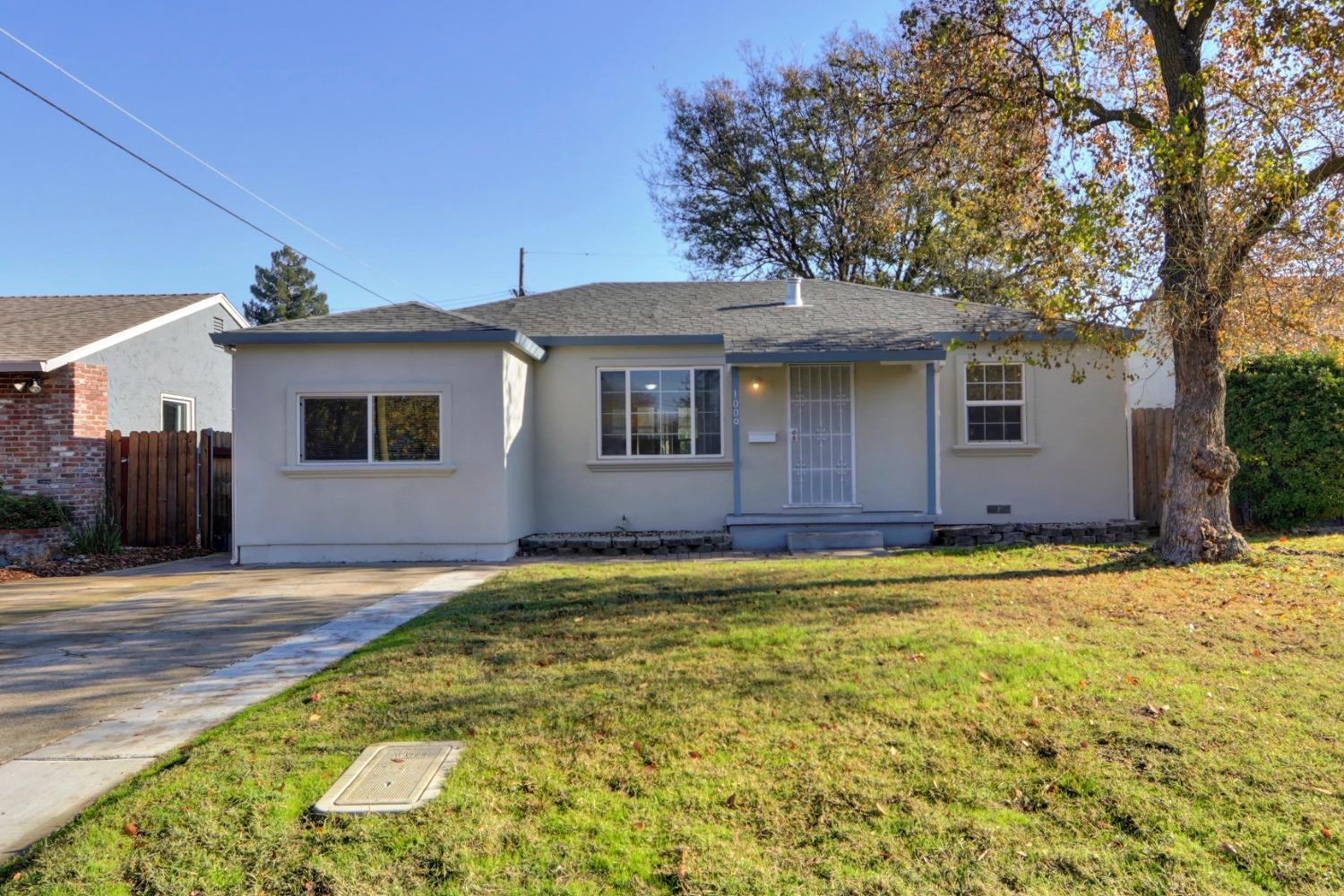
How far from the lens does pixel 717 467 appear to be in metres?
12.2

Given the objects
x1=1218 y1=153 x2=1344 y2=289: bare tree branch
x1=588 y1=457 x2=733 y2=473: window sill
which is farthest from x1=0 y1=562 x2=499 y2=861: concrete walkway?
x1=1218 y1=153 x2=1344 y2=289: bare tree branch

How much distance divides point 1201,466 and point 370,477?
964 cm

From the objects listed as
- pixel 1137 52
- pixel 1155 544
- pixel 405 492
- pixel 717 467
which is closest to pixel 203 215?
pixel 405 492

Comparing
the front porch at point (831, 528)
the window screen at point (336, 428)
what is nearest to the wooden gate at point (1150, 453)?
the front porch at point (831, 528)

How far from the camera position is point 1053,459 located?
12352 mm

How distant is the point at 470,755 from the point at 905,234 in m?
23.2

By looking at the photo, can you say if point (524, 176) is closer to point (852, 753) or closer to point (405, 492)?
point (405, 492)

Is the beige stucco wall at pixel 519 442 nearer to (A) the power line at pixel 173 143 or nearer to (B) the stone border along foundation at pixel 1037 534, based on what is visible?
(A) the power line at pixel 173 143

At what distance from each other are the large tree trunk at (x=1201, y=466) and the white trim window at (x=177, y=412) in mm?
16910

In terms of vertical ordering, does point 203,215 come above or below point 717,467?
above

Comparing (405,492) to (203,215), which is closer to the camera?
(405,492)

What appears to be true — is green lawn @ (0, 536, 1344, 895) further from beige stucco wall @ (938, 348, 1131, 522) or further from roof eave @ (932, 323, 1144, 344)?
beige stucco wall @ (938, 348, 1131, 522)

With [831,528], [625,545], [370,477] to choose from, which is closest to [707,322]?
[831,528]

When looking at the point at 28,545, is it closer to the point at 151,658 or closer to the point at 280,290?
the point at 151,658
